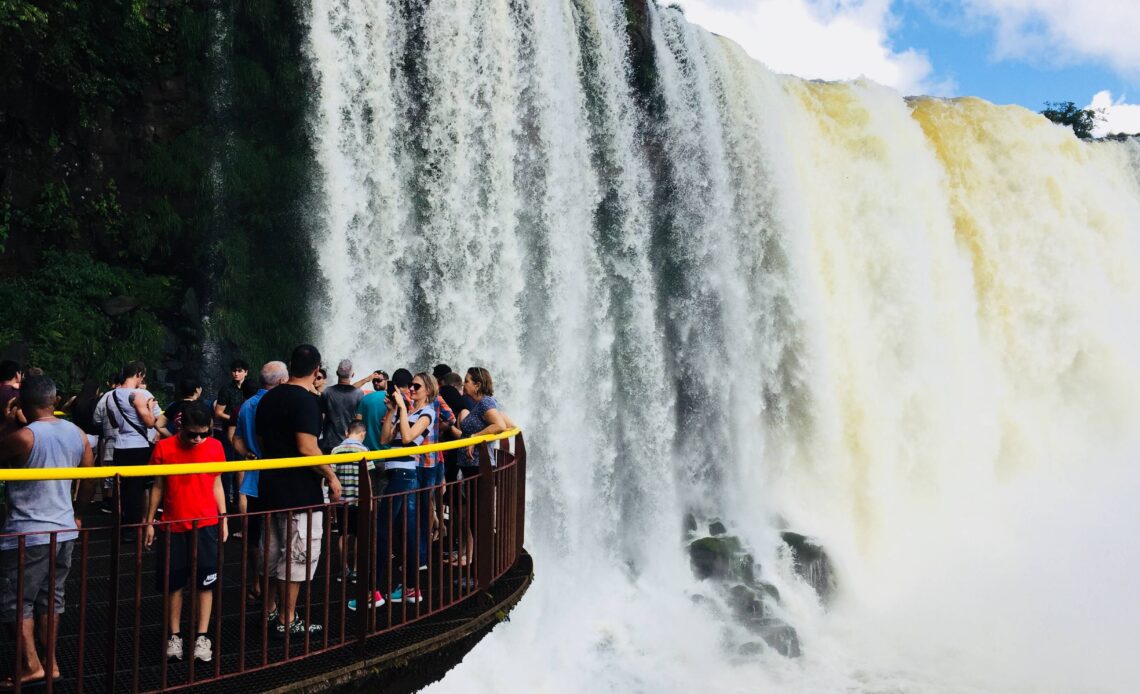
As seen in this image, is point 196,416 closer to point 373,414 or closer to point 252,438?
point 252,438

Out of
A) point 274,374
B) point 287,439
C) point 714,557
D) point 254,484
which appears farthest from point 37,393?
point 714,557

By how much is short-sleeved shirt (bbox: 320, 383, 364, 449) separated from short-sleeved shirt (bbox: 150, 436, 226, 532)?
206 cm

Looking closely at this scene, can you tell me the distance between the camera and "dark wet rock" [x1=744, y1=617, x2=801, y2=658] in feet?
46.8

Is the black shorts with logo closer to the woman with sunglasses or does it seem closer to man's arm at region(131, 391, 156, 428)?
the woman with sunglasses

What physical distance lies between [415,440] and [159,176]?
1084 centimetres

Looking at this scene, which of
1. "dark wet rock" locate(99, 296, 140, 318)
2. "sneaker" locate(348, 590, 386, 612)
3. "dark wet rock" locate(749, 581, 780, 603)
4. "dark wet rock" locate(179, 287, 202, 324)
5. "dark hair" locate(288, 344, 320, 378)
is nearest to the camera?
"sneaker" locate(348, 590, 386, 612)

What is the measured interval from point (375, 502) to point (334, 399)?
2114 millimetres

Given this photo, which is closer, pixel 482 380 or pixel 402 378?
pixel 402 378

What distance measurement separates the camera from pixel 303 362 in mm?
5168

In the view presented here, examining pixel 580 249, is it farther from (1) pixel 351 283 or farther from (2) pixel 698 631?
(2) pixel 698 631

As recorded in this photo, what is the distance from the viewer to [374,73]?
14.8 metres

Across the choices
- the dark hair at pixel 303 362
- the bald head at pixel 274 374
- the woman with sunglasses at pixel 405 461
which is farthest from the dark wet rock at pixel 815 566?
the dark hair at pixel 303 362

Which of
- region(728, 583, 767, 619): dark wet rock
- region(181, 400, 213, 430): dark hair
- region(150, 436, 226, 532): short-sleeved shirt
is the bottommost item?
region(728, 583, 767, 619): dark wet rock

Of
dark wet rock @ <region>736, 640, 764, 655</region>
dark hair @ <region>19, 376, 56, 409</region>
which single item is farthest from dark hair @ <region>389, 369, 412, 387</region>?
dark wet rock @ <region>736, 640, 764, 655</region>
